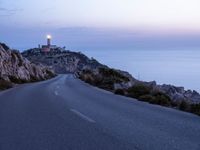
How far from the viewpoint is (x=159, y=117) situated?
46.1 ft

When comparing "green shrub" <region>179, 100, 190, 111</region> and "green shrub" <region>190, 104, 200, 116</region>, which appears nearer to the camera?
"green shrub" <region>190, 104, 200, 116</region>

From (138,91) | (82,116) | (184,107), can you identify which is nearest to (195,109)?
(184,107)

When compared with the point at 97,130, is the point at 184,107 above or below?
below

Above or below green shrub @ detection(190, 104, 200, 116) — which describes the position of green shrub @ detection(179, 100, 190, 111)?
below

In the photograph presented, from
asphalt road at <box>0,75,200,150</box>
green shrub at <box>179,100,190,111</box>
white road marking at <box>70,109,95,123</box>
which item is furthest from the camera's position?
green shrub at <box>179,100,190,111</box>

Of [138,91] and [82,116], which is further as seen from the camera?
[138,91]

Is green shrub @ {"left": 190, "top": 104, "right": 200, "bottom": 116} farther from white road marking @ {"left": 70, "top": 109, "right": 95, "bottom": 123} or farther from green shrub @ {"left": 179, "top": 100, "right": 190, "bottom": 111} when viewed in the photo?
white road marking @ {"left": 70, "top": 109, "right": 95, "bottom": 123}

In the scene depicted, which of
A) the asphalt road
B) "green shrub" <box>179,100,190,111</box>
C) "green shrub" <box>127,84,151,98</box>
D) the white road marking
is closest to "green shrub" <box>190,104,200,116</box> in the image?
"green shrub" <box>179,100,190,111</box>

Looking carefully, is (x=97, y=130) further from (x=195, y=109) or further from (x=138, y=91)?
(x=138, y=91)

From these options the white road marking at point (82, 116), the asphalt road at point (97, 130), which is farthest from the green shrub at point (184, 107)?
the white road marking at point (82, 116)

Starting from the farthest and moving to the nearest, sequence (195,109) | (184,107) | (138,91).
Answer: (138,91)
(184,107)
(195,109)

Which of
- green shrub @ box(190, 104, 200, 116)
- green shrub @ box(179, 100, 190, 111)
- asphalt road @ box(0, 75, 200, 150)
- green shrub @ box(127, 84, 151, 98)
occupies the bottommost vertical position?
green shrub @ box(127, 84, 151, 98)

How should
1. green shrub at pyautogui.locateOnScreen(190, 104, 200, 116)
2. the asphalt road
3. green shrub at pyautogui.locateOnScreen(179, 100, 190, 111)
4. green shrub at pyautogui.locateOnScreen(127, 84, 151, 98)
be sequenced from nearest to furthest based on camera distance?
1. the asphalt road
2. green shrub at pyautogui.locateOnScreen(190, 104, 200, 116)
3. green shrub at pyautogui.locateOnScreen(179, 100, 190, 111)
4. green shrub at pyautogui.locateOnScreen(127, 84, 151, 98)

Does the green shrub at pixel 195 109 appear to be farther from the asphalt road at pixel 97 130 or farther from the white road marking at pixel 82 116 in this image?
the white road marking at pixel 82 116
